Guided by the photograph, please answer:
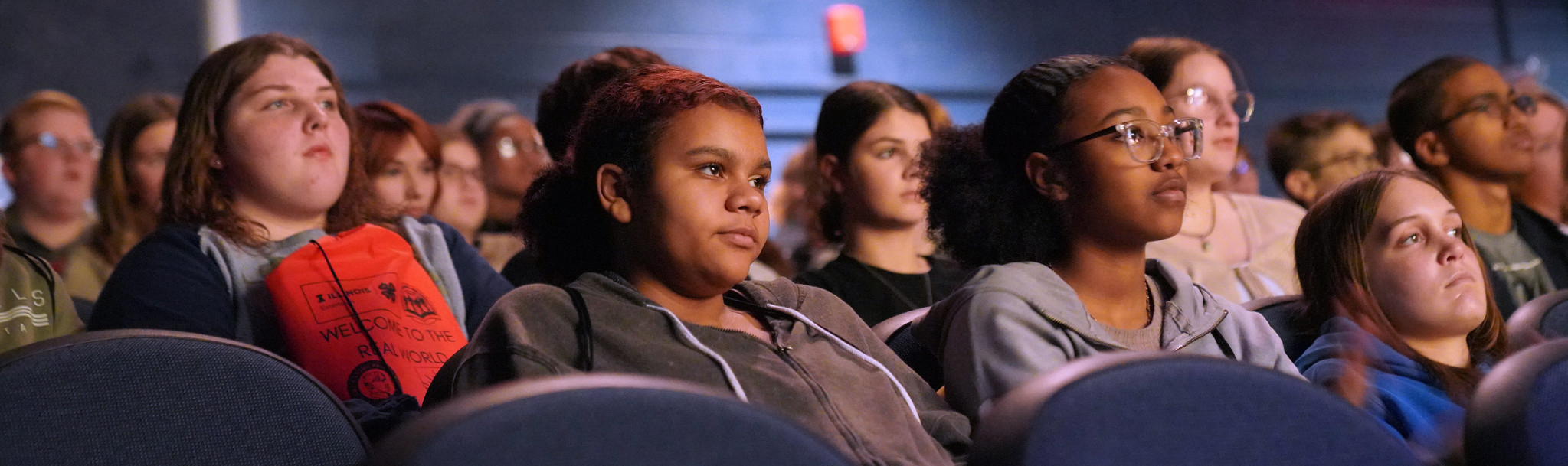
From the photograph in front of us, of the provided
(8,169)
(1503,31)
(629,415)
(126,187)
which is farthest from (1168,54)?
(1503,31)

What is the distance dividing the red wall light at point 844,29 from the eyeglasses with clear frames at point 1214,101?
398 cm

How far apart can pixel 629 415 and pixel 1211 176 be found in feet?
6.81

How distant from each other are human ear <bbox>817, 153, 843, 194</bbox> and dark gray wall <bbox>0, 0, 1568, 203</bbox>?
3434 mm

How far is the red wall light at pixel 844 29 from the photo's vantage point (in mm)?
6457

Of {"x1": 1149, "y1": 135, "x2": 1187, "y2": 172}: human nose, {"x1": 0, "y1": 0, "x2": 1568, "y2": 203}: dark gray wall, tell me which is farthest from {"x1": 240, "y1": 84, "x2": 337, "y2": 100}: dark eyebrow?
{"x1": 0, "y1": 0, "x2": 1568, "y2": 203}: dark gray wall

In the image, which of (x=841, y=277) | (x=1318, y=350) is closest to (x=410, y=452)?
(x=1318, y=350)

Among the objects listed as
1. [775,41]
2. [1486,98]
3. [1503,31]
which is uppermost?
[1486,98]

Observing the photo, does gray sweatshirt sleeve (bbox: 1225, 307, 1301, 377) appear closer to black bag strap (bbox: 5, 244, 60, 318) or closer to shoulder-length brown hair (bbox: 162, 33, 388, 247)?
shoulder-length brown hair (bbox: 162, 33, 388, 247)

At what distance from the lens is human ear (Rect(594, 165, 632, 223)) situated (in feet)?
5.00

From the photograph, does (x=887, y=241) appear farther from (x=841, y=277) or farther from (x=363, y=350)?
(x=363, y=350)

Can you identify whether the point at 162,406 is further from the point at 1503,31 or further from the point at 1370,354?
the point at 1503,31

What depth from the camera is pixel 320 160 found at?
2066mm

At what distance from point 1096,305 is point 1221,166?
1.04 m

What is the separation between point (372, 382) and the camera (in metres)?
1.73
